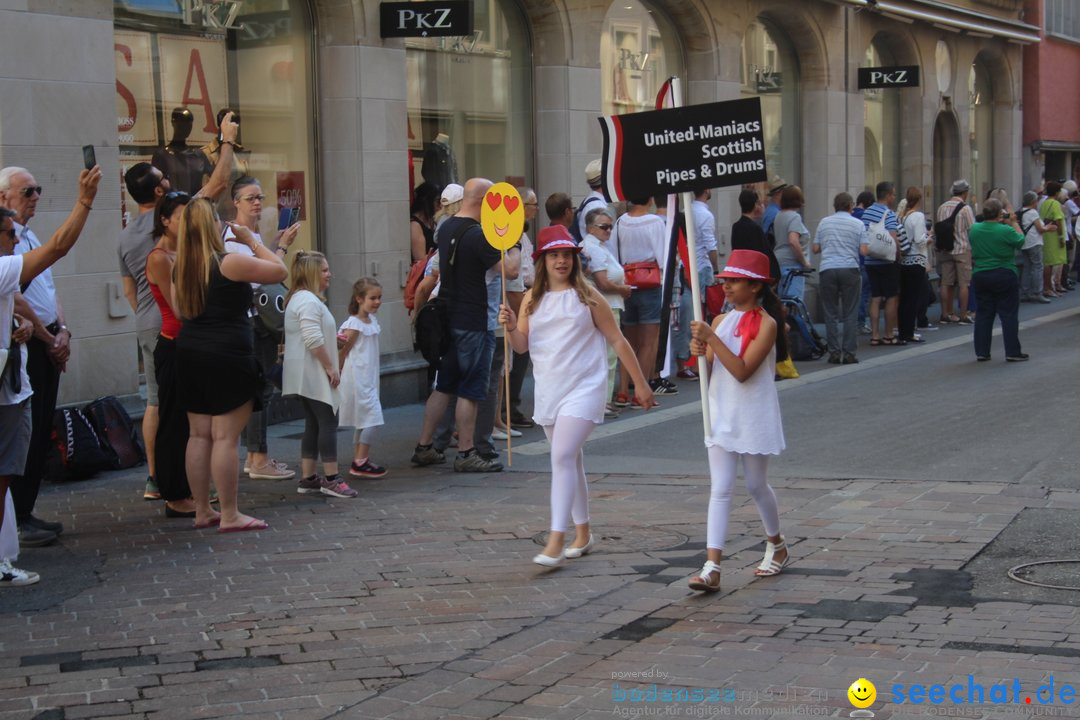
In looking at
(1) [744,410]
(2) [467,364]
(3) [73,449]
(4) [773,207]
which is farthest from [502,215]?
(4) [773,207]

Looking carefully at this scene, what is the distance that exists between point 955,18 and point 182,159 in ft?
57.5

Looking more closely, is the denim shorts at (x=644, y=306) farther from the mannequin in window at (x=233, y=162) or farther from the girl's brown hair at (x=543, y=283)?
the girl's brown hair at (x=543, y=283)

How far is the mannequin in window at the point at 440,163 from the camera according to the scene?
49.9ft

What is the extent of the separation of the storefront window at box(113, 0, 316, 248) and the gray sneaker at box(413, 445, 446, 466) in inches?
127

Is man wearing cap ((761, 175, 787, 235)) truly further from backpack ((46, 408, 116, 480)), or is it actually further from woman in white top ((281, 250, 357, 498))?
backpack ((46, 408, 116, 480))

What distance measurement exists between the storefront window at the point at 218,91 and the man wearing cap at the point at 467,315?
122 inches

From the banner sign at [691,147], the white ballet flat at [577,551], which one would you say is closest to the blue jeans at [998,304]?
the banner sign at [691,147]

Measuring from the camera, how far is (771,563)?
23.2ft

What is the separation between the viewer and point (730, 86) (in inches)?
789

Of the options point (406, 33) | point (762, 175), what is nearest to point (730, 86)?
point (406, 33)

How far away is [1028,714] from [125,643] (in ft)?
11.7

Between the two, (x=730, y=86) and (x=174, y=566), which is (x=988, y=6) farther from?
(x=174, y=566)

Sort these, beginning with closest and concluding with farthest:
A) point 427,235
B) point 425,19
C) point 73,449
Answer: point 73,449 → point 425,19 → point 427,235

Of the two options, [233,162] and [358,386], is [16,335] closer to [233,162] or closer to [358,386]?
[358,386]
